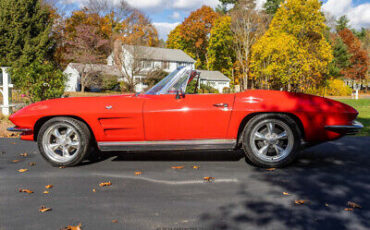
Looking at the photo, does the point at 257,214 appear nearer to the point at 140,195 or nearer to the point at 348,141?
the point at 140,195

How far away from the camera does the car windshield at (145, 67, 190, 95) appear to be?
443 centimetres

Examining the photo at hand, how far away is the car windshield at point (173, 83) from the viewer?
14.5ft

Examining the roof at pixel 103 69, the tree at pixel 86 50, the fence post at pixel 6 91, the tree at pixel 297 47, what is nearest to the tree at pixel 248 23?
the tree at pixel 297 47

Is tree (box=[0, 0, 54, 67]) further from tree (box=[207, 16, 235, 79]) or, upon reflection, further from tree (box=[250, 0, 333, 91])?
tree (box=[207, 16, 235, 79])

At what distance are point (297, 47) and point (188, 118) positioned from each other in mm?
32425

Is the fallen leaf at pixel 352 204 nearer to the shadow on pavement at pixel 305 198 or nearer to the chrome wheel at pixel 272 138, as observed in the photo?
the shadow on pavement at pixel 305 198

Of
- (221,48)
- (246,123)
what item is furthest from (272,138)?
(221,48)

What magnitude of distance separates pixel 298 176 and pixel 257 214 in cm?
140

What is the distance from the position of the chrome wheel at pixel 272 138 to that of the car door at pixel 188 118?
43 centimetres

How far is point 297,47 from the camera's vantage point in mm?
33250

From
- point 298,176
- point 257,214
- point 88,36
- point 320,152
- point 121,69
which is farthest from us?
point 88,36

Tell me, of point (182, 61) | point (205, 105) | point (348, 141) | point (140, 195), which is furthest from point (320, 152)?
point (182, 61)

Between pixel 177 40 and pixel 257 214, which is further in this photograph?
pixel 177 40

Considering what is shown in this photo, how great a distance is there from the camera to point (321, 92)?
41.7m
